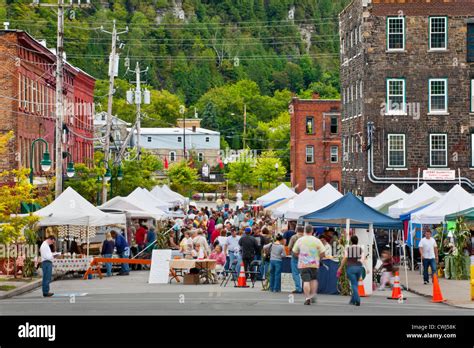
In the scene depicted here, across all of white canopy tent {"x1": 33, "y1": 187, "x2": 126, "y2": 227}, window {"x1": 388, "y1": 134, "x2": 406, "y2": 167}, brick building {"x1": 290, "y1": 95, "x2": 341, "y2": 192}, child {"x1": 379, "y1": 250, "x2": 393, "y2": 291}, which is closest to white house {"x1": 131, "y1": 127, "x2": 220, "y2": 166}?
brick building {"x1": 290, "y1": 95, "x2": 341, "y2": 192}

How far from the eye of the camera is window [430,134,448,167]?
59.9 meters

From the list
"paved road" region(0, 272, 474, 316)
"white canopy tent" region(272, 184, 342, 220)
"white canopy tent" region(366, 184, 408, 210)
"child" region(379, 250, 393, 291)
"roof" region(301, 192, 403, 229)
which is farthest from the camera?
"white canopy tent" region(366, 184, 408, 210)

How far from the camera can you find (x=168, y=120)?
650ft

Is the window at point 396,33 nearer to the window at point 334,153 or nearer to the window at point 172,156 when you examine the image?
the window at point 334,153

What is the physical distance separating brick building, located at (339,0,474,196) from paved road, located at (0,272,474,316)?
2720cm

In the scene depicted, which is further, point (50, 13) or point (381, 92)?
point (50, 13)

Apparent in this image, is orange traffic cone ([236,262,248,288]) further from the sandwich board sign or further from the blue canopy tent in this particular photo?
the sandwich board sign

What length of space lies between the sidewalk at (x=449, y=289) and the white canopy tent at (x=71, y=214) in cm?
1040

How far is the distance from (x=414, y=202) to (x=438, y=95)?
17.3 meters

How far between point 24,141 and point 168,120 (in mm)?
136980

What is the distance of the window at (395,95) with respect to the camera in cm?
6006

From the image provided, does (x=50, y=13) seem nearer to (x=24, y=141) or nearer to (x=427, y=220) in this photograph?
(x=24, y=141)

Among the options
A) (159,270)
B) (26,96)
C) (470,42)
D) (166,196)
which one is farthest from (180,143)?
(159,270)

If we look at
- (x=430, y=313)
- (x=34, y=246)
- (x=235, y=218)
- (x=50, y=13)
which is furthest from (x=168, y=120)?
(x=430, y=313)
